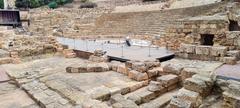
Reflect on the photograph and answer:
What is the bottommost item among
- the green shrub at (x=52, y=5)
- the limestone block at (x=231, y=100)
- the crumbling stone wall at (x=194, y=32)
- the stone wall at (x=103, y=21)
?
the limestone block at (x=231, y=100)

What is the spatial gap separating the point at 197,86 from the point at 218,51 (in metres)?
2.99

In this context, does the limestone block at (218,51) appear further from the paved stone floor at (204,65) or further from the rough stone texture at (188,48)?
the rough stone texture at (188,48)

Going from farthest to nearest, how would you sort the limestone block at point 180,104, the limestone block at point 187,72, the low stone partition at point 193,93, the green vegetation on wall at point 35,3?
the green vegetation on wall at point 35,3 → the limestone block at point 187,72 → the low stone partition at point 193,93 → the limestone block at point 180,104

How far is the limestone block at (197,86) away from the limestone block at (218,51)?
2.64 meters

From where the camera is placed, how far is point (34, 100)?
21.7 ft

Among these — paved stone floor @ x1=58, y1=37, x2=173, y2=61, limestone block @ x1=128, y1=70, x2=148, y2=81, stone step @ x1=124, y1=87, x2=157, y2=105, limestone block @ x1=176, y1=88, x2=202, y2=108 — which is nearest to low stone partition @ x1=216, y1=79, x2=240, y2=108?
limestone block @ x1=176, y1=88, x2=202, y2=108

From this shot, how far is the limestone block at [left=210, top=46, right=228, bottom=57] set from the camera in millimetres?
7883

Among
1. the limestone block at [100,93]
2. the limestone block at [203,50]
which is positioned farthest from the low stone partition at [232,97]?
the limestone block at [203,50]

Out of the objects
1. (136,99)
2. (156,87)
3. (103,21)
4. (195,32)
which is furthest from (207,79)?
(103,21)

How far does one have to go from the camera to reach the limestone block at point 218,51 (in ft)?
25.9

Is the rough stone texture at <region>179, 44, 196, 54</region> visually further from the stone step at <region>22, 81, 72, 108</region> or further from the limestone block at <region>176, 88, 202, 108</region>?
the stone step at <region>22, 81, 72, 108</region>

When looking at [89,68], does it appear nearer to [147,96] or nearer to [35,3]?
[147,96]

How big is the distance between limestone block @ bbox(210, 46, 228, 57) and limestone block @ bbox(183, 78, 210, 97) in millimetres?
2641

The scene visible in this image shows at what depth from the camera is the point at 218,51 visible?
7.96 metres
